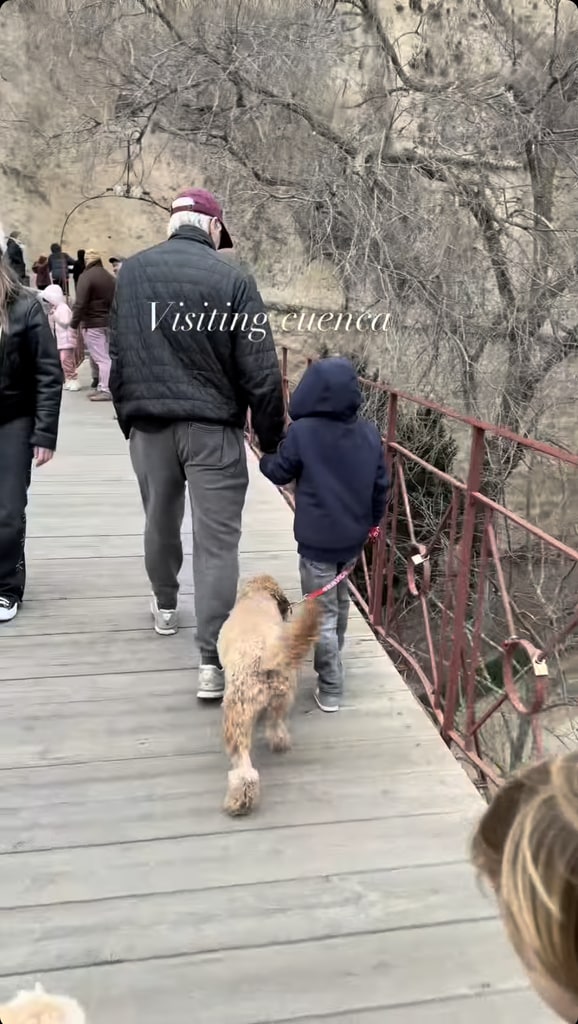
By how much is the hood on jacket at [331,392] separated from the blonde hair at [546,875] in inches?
68.5

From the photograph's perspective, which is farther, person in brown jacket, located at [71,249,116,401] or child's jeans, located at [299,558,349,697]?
person in brown jacket, located at [71,249,116,401]

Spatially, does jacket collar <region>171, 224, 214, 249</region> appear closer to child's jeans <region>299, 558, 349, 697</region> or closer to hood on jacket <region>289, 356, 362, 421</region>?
hood on jacket <region>289, 356, 362, 421</region>

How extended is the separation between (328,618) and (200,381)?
0.91 metres

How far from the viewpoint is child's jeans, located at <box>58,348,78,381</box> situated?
865 cm

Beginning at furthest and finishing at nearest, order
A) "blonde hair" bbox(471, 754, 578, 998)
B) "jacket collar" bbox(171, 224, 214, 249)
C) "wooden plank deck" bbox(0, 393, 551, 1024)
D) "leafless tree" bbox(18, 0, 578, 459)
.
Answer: "leafless tree" bbox(18, 0, 578, 459)
"jacket collar" bbox(171, 224, 214, 249)
"wooden plank deck" bbox(0, 393, 551, 1024)
"blonde hair" bbox(471, 754, 578, 998)

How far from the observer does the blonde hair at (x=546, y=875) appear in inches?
27.3

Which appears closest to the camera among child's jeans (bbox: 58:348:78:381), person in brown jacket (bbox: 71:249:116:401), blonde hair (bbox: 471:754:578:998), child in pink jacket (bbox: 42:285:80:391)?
blonde hair (bbox: 471:754:578:998)

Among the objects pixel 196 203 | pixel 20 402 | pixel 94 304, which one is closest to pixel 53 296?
pixel 94 304

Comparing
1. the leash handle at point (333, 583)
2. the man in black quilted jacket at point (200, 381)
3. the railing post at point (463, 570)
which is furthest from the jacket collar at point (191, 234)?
the leash handle at point (333, 583)

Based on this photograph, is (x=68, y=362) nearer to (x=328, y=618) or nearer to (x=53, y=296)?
(x=53, y=296)

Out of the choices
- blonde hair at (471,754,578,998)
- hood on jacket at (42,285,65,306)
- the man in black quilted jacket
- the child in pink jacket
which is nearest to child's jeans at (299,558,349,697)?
the man in black quilted jacket

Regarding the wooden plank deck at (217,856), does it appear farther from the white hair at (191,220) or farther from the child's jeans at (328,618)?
the white hair at (191,220)

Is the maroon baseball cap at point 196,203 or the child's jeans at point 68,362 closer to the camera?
the maroon baseball cap at point 196,203

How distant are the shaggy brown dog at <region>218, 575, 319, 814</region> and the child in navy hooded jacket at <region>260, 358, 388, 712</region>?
1.10 feet
